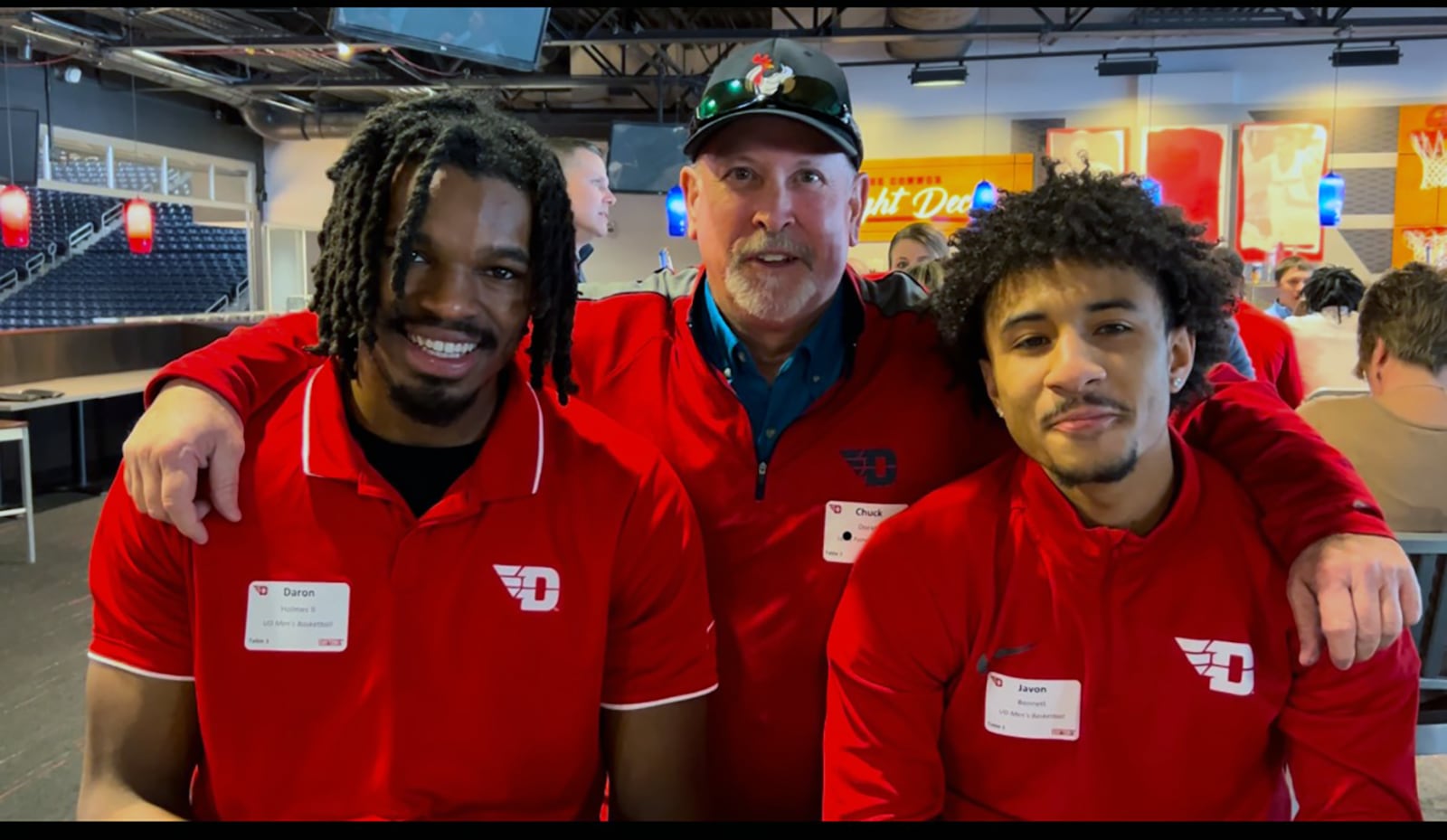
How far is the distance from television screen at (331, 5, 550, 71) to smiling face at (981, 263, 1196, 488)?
4525 mm

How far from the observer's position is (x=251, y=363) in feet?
4.87

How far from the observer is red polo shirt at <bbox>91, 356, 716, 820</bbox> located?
1.34 meters

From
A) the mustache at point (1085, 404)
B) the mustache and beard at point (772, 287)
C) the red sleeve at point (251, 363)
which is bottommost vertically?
the mustache at point (1085, 404)

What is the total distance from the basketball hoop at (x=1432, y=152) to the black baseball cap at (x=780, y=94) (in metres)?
10.1

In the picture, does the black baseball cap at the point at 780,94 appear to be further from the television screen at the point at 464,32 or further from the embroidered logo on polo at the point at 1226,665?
the television screen at the point at 464,32

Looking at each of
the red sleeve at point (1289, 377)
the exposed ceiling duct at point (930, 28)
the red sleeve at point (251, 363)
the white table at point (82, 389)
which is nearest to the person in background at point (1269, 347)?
the red sleeve at point (1289, 377)

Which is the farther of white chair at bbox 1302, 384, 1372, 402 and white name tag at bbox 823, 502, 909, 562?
white chair at bbox 1302, 384, 1372, 402

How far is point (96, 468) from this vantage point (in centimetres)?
826

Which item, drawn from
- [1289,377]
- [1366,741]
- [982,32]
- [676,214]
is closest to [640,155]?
[676,214]

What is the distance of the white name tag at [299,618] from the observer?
134 centimetres

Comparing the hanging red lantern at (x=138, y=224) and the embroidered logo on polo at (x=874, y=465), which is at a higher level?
the hanging red lantern at (x=138, y=224)

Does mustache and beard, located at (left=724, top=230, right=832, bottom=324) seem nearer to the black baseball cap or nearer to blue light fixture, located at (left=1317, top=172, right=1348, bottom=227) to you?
the black baseball cap

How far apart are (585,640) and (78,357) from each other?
8.51m

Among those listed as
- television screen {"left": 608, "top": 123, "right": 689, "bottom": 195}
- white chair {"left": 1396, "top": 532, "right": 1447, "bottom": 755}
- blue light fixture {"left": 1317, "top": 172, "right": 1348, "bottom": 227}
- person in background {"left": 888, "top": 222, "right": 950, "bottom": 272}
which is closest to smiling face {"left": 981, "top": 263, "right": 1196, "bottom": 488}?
white chair {"left": 1396, "top": 532, "right": 1447, "bottom": 755}
